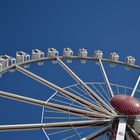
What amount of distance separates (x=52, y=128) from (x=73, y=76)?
25.4 feet

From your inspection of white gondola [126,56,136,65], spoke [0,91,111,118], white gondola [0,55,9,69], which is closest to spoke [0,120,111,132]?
spoke [0,91,111,118]

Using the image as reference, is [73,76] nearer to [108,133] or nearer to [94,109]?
[94,109]

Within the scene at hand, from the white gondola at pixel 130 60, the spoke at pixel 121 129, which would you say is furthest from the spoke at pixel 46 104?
the white gondola at pixel 130 60

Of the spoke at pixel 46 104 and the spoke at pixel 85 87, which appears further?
the spoke at pixel 85 87

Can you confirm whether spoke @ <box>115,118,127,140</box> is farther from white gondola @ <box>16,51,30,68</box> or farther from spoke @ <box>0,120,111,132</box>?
white gondola @ <box>16,51,30,68</box>

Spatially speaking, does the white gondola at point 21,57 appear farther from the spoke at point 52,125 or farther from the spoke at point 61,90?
the spoke at point 52,125

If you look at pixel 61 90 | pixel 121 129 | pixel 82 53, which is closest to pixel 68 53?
pixel 82 53

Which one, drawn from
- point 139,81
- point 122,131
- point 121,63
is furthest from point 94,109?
point 121,63

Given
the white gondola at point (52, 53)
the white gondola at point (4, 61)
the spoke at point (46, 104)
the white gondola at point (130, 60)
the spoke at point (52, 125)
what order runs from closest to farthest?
the spoke at point (52, 125), the spoke at point (46, 104), the white gondola at point (4, 61), the white gondola at point (52, 53), the white gondola at point (130, 60)

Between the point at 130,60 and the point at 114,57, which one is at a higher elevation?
the point at 114,57

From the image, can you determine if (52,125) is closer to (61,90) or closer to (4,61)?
(61,90)

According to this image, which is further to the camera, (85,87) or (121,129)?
(85,87)

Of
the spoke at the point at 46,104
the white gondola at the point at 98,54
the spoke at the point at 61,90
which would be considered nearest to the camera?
the spoke at the point at 46,104

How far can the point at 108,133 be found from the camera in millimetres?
27516
